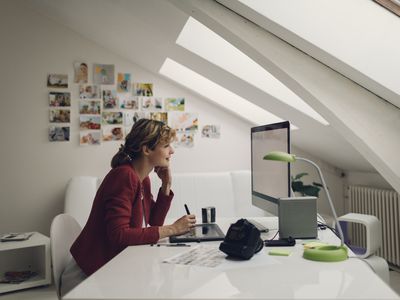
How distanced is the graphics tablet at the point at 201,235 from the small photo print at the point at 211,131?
226cm

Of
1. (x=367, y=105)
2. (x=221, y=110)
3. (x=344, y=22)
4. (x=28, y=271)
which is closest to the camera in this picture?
(x=344, y=22)

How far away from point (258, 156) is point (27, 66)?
8.85 feet

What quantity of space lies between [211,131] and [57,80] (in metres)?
1.54

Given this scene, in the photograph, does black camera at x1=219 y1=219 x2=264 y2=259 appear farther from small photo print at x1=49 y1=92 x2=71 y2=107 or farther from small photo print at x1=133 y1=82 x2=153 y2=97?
small photo print at x1=49 y1=92 x2=71 y2=107

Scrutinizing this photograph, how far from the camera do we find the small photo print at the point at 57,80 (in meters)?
3.85

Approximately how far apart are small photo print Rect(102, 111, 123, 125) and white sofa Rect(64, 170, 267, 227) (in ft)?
1.85

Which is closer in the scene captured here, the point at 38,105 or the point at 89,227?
the point at 89,227

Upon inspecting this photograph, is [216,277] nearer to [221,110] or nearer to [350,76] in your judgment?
[350,76]

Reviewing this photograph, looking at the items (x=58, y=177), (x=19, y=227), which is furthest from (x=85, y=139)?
(x=19, y=227)

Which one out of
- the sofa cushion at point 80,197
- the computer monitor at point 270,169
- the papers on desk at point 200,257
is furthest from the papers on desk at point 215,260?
the sofa cushion at point 80,197

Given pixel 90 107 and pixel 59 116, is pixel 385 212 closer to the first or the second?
pixel 90 107

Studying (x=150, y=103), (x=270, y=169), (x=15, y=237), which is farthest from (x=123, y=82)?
(x=270, y=169)

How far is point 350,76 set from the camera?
2021mm

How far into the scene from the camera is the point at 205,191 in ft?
12.4
